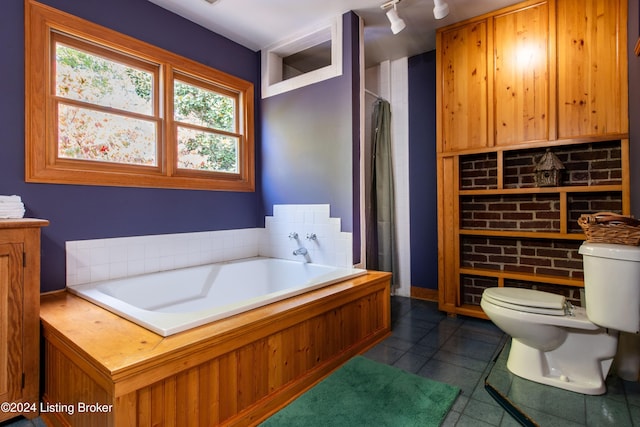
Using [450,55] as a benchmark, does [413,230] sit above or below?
below

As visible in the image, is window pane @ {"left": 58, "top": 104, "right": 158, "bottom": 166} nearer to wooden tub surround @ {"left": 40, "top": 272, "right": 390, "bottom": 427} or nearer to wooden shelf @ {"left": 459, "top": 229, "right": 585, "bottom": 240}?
wooden tub surround @ {"left": 40, "top": 272, "right": 390, "bottom": 427}

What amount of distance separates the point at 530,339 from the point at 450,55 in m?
2.36

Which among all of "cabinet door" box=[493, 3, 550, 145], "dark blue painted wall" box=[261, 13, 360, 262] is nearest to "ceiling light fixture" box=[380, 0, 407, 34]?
"dark blue painted wall" box=[261, 13, 360, 262]

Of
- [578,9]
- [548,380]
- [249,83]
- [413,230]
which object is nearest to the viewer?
[548,380]

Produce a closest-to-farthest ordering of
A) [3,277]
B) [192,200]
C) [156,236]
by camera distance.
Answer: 1. [3,277]
2. [156,236]
3. [192,200]

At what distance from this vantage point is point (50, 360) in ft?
5.48

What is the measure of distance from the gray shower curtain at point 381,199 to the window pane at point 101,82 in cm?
225

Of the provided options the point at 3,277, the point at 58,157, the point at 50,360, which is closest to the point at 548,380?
the point at 50,360

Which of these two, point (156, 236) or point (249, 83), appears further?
point (249, 83)

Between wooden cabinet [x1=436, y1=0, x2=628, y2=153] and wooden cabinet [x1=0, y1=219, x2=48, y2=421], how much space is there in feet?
9.86

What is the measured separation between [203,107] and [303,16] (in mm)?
1174

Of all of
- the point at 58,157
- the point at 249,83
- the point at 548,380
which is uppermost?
the point at 249,83

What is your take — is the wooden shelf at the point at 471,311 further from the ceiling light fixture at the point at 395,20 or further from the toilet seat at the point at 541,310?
the ceiling light fixture at the point at 395,20

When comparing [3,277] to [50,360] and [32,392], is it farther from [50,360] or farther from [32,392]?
[32,392]
